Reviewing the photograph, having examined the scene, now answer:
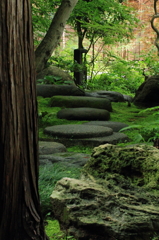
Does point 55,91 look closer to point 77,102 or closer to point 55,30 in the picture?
point 77,102

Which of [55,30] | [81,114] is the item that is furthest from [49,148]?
[81,114]

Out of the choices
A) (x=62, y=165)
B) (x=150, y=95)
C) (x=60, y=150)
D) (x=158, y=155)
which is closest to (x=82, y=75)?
(x=150, y=95)

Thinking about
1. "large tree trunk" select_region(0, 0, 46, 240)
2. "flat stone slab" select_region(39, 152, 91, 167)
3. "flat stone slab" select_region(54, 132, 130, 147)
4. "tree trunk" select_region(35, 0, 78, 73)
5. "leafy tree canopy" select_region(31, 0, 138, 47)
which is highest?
"leafy tree canopy" select_region(31, 0, 138, 47)

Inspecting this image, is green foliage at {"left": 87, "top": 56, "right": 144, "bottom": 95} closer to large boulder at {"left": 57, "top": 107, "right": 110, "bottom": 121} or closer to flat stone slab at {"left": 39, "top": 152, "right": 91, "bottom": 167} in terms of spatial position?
large boulder at {"left": 57, "top": 107, "right": 110, "bottom": 121}

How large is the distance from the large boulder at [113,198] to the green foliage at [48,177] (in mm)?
349

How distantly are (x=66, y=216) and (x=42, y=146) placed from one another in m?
2.27

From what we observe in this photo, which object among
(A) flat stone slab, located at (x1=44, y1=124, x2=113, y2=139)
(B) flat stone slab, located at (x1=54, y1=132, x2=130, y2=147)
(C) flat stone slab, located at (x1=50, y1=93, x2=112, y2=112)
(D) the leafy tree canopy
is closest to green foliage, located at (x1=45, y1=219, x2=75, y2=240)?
(B) flat stone slab, located at (x1=54, y1=132, x2=130, y2=147)

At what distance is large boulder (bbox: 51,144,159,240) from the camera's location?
2.02m

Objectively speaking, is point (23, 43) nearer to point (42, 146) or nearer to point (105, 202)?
point (105, 202)

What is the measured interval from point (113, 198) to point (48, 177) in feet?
3.18

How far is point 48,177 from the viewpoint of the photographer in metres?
3.00

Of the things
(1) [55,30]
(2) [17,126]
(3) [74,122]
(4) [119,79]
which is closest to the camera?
(2) [17,126]

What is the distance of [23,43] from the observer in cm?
169

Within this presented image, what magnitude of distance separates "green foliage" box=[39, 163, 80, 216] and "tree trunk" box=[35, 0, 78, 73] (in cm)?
218
